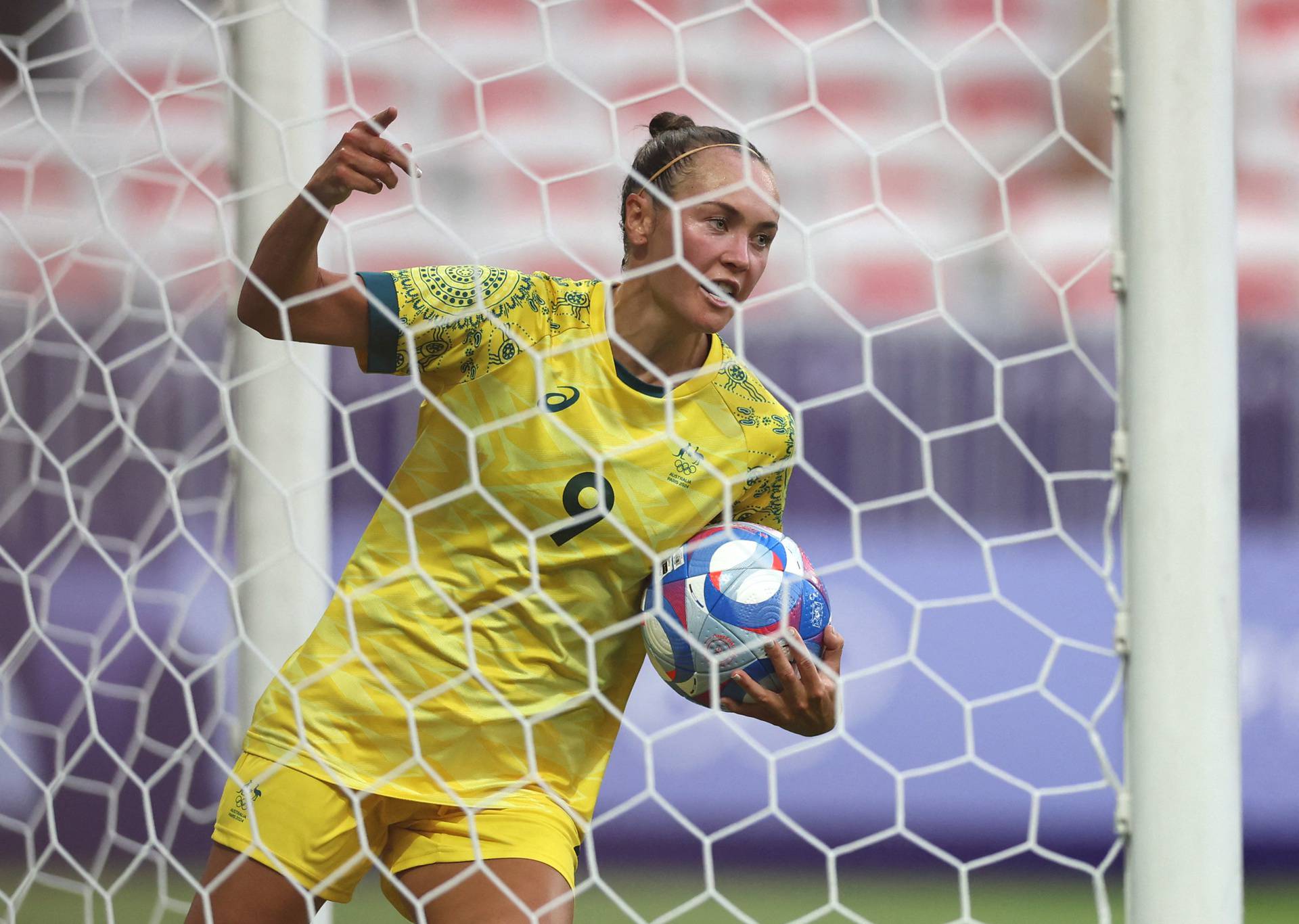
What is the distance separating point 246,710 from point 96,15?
1.60 meters

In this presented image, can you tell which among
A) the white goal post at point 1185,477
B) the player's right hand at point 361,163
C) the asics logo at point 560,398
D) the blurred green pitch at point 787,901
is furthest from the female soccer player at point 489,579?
the blurred green pitch at point 787,901

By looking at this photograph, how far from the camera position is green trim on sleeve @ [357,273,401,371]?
1289mm

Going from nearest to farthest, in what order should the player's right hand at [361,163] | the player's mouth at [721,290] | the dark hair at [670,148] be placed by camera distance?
the player's right hand at [361,163], the player's mouth at [721,290], the dark hair at [670,148]

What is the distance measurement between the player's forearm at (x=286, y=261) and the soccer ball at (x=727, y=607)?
42 cm

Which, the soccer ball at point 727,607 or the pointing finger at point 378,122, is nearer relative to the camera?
the pointing finger at point 378,122

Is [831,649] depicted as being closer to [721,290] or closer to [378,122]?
[721,290]

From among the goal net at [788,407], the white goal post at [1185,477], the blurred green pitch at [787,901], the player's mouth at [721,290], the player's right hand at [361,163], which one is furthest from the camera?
the goal net at [788,407]

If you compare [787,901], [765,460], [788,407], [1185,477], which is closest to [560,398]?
[765,460]

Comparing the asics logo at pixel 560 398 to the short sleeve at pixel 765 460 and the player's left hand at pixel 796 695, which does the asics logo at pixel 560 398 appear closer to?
the short sleeve at pixel 765 460

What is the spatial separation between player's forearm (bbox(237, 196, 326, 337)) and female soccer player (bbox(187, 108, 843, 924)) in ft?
0.08

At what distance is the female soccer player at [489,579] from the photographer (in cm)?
130

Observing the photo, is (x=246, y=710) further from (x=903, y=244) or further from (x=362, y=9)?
(x=903, y=244)

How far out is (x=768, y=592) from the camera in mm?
1276

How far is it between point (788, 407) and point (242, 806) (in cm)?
154
